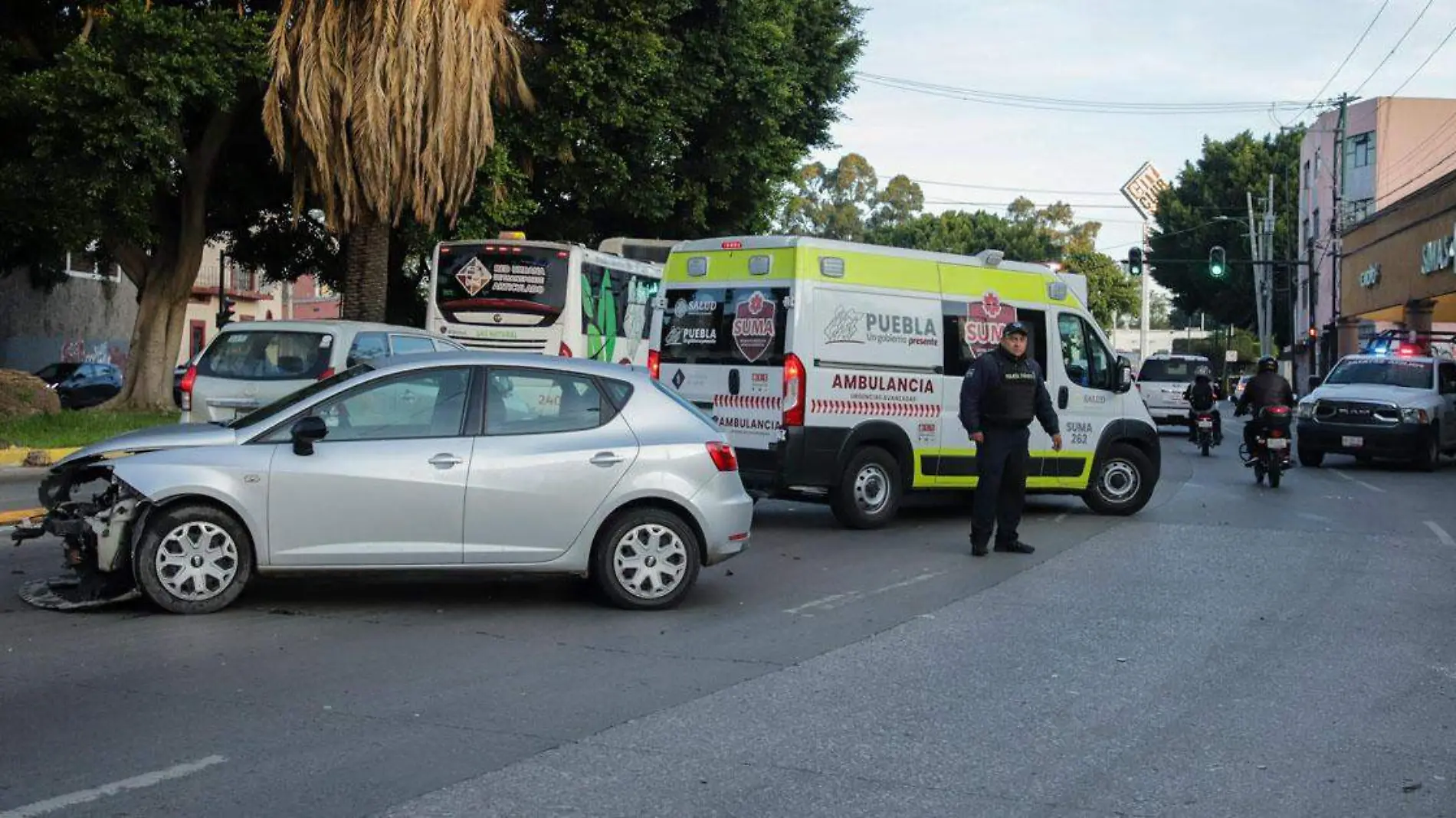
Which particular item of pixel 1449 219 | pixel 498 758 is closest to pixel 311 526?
pixel 498 758

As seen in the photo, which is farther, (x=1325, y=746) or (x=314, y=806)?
(x=1325, y=746)

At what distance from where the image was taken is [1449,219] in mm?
35469

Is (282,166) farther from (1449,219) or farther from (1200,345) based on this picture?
(1200,345)

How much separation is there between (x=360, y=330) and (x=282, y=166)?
7.79 m

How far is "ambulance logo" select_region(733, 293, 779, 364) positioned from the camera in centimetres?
1273

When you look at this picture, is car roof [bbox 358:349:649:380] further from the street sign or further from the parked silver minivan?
the street sign

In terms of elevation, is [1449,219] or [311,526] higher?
[1449,219]

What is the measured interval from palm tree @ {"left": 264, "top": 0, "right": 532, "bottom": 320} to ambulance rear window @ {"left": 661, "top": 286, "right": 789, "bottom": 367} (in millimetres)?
10273

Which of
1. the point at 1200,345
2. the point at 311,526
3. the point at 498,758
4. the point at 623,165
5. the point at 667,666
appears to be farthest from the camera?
the point at 1200,345

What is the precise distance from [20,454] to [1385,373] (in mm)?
20545

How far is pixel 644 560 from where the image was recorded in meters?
8.88

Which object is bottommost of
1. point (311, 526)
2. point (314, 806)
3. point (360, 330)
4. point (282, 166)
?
point (314, 806)

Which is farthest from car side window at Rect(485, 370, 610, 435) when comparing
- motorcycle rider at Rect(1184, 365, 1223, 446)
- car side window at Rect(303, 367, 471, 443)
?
motorcycle rider at Rect(1184, 365, 1223, 446)

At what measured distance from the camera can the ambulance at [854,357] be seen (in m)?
12.6
